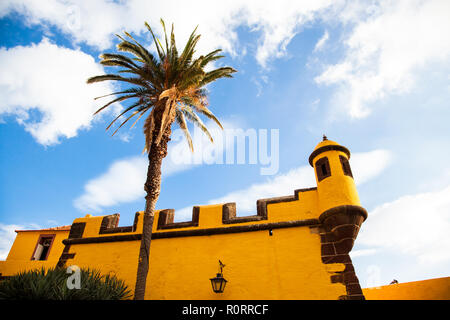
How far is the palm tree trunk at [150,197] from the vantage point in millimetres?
Answer: 7781

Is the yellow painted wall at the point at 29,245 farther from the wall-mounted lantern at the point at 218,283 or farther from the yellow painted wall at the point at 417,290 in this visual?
the yellow painted wall at the point at 417,290

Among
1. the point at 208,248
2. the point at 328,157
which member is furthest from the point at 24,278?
the point at 328,157

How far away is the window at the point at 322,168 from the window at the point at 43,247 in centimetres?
1557

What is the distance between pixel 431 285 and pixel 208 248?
7.47 meters

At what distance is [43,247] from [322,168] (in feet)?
53.5

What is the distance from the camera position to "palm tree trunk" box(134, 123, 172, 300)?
25.5ft

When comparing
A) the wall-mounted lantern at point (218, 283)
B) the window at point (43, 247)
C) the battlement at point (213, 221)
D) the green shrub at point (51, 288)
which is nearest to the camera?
the green shrub at point (51, 288)

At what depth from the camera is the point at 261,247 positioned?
8383 millimetres

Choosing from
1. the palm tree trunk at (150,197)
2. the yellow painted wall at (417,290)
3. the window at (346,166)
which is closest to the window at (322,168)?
the window at (346,166)

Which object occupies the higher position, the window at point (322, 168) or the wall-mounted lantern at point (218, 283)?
the window at point (322, 168)

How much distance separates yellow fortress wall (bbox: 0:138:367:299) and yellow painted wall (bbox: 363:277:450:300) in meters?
3.88

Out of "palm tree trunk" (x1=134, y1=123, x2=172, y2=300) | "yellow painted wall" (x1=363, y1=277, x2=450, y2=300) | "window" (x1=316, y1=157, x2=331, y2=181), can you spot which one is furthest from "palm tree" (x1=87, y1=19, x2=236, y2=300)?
"yellow painted wall" (x1=363, y1=277, x2=450, y2=300)

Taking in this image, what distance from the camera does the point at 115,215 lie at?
1088cm
